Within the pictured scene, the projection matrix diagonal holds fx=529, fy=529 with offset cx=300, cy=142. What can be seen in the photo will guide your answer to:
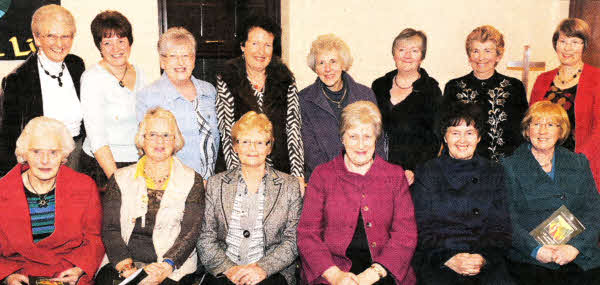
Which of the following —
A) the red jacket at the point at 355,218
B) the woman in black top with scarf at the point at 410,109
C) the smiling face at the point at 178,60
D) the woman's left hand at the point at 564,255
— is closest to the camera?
the red jacket at the point at 355,218

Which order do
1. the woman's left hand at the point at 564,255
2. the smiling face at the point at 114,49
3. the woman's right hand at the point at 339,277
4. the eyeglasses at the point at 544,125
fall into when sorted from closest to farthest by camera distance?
the woman's right hand at the point at 339,277
the woman's left hand at the point at 564,255
the eyeglasses at the point at 544,125
the smiling face at the point at 114,49

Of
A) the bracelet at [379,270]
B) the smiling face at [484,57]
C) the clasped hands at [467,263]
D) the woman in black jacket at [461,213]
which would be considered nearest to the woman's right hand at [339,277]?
the bracelet at [379,270]

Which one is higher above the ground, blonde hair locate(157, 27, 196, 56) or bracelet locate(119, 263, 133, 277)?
blonde hair locate(157, 27, 196, 56)

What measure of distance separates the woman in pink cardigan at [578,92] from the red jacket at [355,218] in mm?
1378

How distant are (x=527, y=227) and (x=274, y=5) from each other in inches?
111

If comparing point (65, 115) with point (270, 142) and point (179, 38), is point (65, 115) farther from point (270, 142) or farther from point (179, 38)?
point (270, 142)

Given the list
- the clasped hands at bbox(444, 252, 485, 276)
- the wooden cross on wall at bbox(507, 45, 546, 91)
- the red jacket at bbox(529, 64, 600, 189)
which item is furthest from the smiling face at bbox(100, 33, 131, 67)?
the wooden cross on wall at bbox(507, 45, 546, 91)

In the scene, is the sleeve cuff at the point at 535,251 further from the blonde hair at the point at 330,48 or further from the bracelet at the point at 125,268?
the bracelet at the point at 125,268

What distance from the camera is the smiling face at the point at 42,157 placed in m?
2.61

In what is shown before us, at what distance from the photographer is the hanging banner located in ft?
13.5

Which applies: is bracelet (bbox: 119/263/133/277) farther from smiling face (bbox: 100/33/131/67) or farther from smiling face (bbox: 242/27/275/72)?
smiling face (bbox: 242/27/275/72)

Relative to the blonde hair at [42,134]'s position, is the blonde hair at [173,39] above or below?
above

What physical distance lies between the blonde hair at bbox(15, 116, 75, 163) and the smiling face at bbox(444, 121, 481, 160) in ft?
6.53

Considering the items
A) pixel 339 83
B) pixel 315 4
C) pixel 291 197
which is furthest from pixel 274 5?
pixel 291 197
